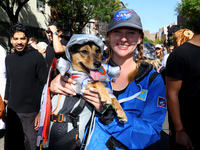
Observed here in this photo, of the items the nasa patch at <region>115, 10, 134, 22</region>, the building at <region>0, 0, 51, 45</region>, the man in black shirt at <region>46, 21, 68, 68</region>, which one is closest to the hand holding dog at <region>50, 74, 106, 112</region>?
the nasa patch at <region>115, 10, 134, 22</region>

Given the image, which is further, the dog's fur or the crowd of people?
the dog's fur

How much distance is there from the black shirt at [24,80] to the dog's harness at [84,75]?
1872mm

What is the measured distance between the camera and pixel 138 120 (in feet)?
5.35

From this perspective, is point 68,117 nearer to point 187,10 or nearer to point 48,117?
point 48,117

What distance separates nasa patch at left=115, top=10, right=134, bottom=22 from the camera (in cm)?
181

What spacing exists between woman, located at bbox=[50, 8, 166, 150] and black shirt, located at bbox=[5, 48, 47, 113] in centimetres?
186

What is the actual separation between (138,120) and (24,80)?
2626mm

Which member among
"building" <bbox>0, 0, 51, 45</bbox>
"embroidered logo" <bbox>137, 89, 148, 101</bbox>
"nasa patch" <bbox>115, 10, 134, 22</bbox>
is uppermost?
"building" <bbox>0, 0, 51, 45</bbox>

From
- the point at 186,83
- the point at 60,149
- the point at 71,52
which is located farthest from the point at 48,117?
the point at 186,83

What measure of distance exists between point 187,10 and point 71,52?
3410 centimetres

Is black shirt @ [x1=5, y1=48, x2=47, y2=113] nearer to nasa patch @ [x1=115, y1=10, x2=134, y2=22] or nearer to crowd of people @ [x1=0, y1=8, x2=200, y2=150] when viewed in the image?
crowd of people @ [x1=0, y1=8, x2=200, y2=150]

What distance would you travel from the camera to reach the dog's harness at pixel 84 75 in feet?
5.92

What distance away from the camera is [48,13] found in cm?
2519

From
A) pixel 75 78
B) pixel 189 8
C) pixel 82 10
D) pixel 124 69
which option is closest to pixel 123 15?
pixel 124 69
